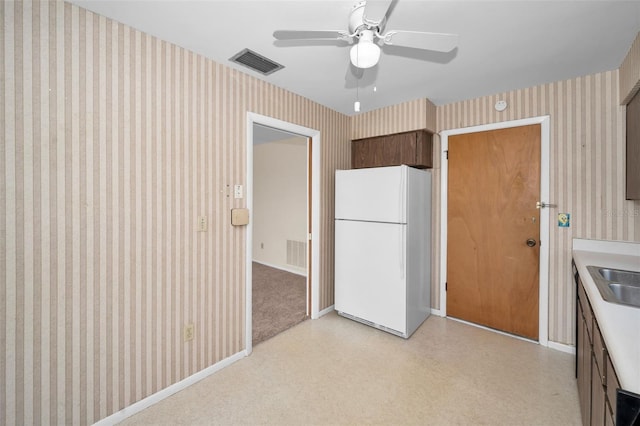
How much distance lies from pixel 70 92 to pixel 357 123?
2.79 metres

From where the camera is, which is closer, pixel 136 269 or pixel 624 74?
pixel 136 269

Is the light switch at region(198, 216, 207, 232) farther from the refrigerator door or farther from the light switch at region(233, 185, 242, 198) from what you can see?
the refrigerator door

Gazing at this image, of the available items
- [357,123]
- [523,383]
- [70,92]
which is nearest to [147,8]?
[70,92]

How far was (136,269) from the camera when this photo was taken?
1.80m

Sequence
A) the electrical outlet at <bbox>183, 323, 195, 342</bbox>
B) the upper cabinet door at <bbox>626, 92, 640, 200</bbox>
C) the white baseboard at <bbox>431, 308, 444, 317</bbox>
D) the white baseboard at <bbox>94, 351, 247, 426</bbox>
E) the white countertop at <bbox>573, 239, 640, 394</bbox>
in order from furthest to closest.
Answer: the white baseboard at <bbox>431, 308, 444, 317</bbox>
the electrical outlet at <bbox>183, 323, 195, 342</bbox>
the upper cabinet door at <bbox>626, 92, 640, 200</bbox>
the white baseboard at <bbox>94, 351, 247, 426</bbox>
the white countertop at <bbox>573, 239, 640, 394</bbox>

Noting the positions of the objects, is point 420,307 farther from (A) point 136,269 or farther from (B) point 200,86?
(B) point 200,86

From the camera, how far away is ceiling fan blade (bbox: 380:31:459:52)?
139cm

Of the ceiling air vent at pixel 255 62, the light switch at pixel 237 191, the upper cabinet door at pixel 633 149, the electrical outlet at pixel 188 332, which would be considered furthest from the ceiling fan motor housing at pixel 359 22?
the electrical outlet at pixel 188 332

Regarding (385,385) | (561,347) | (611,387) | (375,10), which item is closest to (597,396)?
(611,387)

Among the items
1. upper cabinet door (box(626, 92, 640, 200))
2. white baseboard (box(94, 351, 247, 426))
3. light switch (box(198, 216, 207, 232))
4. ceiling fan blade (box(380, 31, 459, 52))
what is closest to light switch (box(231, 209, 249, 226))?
light switch (box(198, 216, 207, 232))

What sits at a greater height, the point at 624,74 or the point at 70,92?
the point at 624,74

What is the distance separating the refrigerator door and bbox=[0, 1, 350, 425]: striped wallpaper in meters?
1.21

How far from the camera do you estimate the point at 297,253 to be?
5.21 m

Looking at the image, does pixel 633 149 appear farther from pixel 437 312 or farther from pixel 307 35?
pixel 307 35
